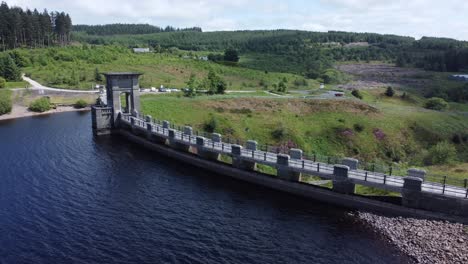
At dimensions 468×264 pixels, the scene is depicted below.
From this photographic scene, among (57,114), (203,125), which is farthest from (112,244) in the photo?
(57,114)

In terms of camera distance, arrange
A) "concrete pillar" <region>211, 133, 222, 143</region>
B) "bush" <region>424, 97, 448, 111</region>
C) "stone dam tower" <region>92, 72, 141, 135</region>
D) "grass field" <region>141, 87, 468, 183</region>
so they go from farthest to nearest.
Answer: "bush" <region>424, 97, 448, 111</region> < "grass field" <region>141, 87, 468, 183</region> < "stone dam tower" <region>92, 72, 141, 135</region> < "concrete pillar" <region>211, 133, 222, 143</region>

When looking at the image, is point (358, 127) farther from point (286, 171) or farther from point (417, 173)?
point (417, 173)

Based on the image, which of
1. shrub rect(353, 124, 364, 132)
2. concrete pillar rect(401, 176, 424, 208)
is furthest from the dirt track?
concrete pillar rect(401, 176, 424, 208)

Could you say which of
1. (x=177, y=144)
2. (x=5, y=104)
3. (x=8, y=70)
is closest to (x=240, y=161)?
(x=177, y=144)

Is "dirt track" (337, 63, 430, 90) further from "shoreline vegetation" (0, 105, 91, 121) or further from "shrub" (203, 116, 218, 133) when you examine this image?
"shoreline vegetation" (0, 105, 91, 121)

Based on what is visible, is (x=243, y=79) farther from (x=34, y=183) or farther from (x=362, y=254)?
(x=362, y=254)

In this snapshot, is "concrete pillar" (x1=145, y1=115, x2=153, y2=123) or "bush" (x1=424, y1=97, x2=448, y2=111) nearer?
"concrete pillar" (x1=145, y1=115, x2=153, y2=123)

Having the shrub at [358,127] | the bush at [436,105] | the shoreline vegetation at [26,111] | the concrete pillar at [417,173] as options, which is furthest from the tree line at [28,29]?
the concrete pillar at [417,173]
